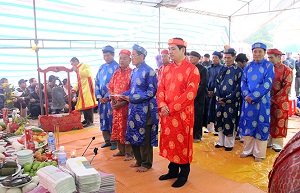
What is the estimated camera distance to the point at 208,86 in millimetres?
4695

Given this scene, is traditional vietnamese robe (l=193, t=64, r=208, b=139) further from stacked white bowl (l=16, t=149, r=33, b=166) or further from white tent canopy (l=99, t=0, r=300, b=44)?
white tent canopy (l=99, t=0, r=300, b=44)

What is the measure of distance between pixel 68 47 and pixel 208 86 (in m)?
3.12

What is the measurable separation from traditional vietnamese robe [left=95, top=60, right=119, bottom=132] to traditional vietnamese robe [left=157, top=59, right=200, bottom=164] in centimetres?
140

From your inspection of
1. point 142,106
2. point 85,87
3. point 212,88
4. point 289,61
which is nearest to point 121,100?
point 142,106

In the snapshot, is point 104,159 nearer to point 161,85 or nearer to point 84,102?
point 161,85

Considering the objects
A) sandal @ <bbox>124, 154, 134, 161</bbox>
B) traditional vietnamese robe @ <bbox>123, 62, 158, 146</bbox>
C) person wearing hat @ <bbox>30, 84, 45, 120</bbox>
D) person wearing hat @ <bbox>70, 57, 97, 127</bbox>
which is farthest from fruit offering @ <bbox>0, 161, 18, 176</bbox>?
person wearing hat @ <bbox>30, 84, 45, 120</bbox>

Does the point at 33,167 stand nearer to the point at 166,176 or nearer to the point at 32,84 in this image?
the point at 166,176

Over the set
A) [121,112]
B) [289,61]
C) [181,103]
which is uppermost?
[289,61]

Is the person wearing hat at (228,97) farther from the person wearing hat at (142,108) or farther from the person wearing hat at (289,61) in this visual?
the person wearing hat at (289,61)

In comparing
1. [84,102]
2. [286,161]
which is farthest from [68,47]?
[286,161]

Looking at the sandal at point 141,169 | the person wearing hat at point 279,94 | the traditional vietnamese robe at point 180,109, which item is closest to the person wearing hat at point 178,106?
the traditional vietnamese robe at point 180,109

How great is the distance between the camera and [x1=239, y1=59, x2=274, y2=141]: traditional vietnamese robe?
330 cm

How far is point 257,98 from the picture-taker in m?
3.30

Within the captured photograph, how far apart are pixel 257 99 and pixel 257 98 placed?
0.6 inches
